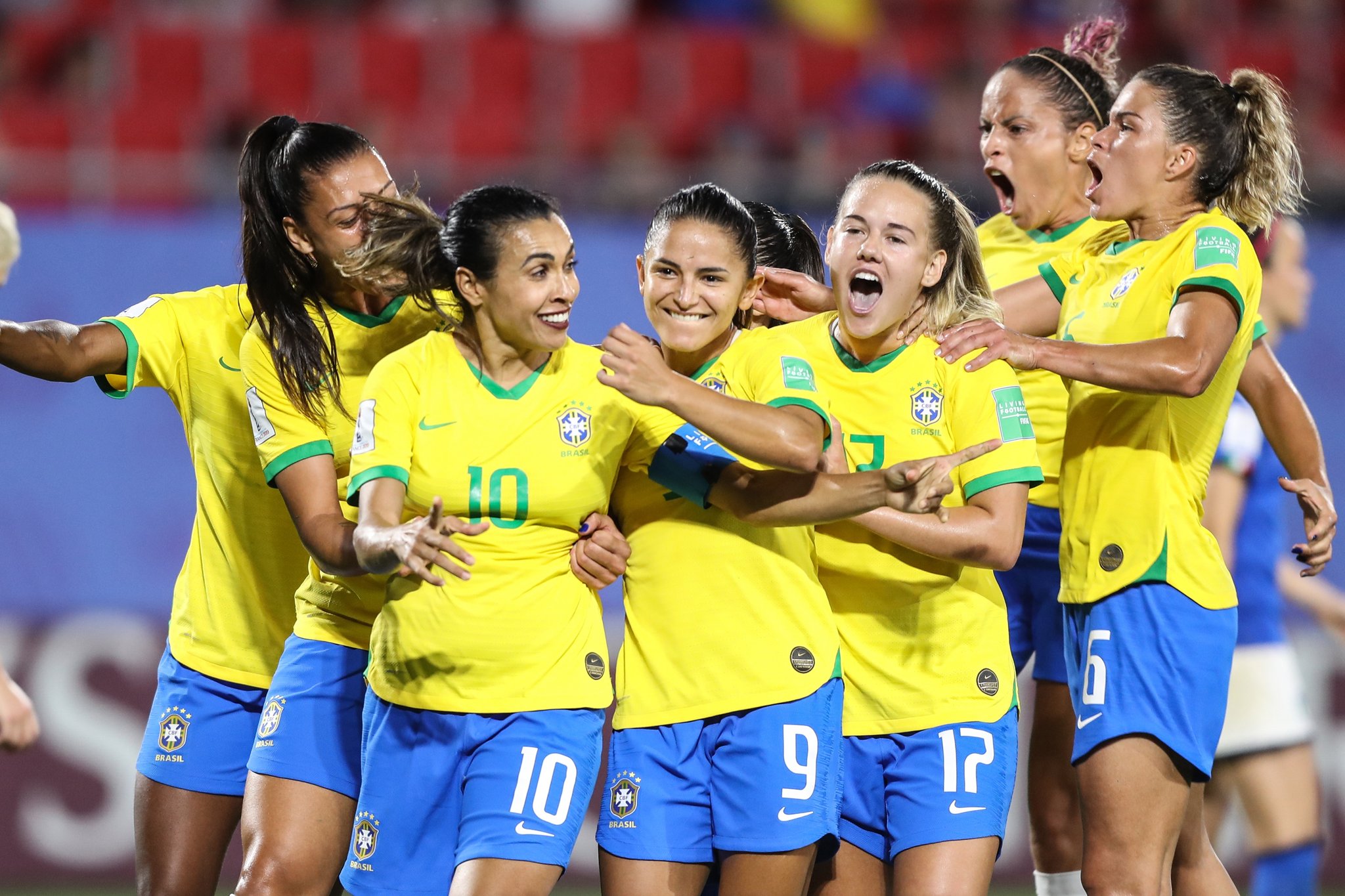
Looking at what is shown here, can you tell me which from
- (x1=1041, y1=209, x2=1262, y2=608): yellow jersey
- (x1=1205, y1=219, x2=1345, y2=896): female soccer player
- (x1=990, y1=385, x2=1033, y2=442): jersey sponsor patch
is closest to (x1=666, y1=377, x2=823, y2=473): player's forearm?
(x1=990, y1=385, x2=1033, y2=442): jersey sponsor patch

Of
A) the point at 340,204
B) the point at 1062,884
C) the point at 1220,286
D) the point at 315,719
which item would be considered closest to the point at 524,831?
the point at 315,719

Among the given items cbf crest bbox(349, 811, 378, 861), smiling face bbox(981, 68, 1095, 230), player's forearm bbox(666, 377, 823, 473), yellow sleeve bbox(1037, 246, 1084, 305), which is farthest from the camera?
smiling face bbox(981, 68, 1095, 230)

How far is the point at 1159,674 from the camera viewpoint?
389 centimetres

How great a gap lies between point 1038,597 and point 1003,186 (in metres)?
1.25

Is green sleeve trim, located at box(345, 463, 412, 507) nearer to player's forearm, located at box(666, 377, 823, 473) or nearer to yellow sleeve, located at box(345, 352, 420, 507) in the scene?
yellow sleeve, located at box(345, 352, 420, 507)

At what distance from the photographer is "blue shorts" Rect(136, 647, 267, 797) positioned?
13.9 feet

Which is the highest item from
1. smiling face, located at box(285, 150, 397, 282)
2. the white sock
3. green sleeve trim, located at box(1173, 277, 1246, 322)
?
smiling face, located at box(285, 150, 397, 282)

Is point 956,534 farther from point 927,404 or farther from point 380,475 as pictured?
point 380,475

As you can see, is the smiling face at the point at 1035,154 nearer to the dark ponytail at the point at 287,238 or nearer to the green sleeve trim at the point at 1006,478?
the green sleeve trim at the point at 1006,478

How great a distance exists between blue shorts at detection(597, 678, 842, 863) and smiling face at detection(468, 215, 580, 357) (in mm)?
942

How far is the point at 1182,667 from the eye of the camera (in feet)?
12.8

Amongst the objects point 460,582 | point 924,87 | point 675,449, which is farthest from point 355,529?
point 924,87

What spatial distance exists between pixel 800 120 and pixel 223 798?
7.06 meters

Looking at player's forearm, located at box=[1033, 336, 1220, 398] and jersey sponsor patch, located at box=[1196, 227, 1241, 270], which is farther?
jersey sponsor patch, located at box=[1196, 227, 1241, 270]
